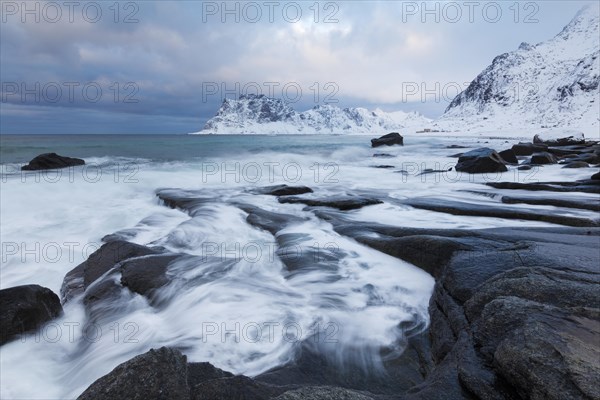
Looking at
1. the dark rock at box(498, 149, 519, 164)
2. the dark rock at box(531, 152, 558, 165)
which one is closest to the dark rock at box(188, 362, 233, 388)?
the dark rock at box(531, 152, 558, 165)

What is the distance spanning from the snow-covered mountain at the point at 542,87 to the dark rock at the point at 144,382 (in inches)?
3805

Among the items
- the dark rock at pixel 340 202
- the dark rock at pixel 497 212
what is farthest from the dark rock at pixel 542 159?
the dark rock at pixel 340 202

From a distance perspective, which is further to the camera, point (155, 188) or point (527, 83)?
point (527, 83)

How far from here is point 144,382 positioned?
2227 mm

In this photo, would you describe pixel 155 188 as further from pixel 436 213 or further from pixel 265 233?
pixel 436 213

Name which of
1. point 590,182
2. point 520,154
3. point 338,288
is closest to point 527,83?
point 520,154

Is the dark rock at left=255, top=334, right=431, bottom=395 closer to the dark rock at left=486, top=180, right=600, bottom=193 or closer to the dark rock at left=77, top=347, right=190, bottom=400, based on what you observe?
the dark rock at left=77, top=347, right=190, bottom=400

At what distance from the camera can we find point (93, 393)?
7.12 ft

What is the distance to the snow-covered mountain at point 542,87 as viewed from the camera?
96.5 metres

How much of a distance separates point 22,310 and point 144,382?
297 cm

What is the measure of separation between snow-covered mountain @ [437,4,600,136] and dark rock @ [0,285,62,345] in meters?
96.7

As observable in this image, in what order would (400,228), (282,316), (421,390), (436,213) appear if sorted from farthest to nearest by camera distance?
(436,213), (400,228), (282,316), (421,390)

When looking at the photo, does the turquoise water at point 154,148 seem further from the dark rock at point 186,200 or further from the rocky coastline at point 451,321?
the rocky coastline at point 451,321

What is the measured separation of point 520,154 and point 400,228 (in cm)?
2231
